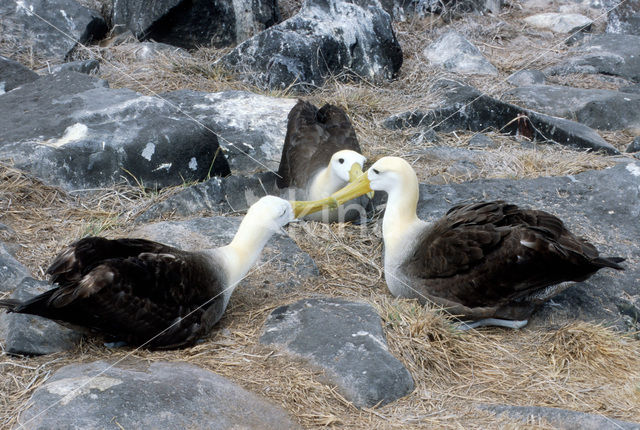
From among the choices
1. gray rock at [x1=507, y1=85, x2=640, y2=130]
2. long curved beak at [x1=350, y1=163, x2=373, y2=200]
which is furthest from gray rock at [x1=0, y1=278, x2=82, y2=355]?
gray rock at [x1=507, y1=85, x2=640, y2=130]

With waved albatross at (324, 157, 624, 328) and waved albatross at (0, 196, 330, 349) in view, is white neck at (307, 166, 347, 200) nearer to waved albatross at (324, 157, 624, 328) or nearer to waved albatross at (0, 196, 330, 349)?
waved albatross at (324, 157, 624, 328)

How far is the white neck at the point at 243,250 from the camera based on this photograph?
452 centimetres

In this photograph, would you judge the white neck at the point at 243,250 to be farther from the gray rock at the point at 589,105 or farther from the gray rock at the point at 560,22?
the gray rock at the point at 560,22

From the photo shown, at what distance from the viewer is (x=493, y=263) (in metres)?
4.73

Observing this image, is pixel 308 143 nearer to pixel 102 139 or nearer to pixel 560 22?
pixel 102 139

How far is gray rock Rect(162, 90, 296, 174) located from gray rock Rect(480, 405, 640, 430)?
168 inches

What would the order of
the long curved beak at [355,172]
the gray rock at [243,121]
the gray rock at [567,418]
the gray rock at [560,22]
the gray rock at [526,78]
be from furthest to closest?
the gray rock at [560,22] < the gray rock at [526,78] < the gray rock at [243,121] < the long curved beak at [355,172] < the gray rock at [567,418]

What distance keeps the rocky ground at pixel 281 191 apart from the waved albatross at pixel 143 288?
142mm

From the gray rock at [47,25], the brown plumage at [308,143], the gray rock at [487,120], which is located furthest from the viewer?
the gray rock at [47,25]

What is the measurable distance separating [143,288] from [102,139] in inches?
108

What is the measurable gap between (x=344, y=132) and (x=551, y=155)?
2090 mm

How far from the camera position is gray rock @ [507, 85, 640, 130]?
28.1 feet

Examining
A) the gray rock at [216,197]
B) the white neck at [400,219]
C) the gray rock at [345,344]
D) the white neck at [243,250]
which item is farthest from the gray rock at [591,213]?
the white neck at [243,250]

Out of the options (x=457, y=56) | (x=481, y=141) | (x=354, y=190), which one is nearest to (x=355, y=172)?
(x=354, y=190)
